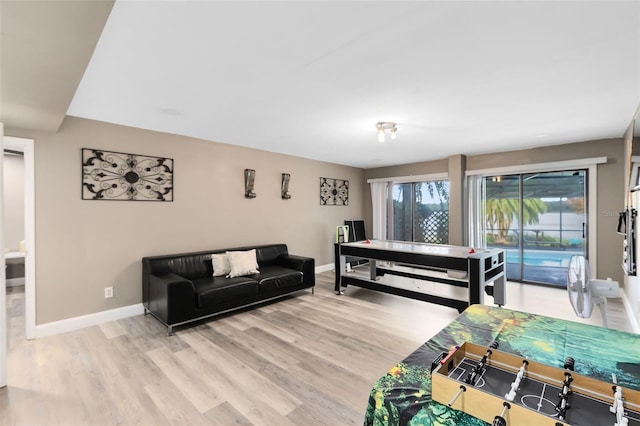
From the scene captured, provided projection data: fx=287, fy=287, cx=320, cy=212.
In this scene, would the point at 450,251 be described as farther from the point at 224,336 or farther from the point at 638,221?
the point at 224,336

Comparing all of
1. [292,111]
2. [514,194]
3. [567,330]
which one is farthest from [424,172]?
[567,330]

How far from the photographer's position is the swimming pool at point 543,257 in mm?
6344

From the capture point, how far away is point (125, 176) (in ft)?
11.7

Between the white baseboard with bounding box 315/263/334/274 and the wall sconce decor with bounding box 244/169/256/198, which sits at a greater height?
the wall sconce decor with bounding box 244/169/256/198

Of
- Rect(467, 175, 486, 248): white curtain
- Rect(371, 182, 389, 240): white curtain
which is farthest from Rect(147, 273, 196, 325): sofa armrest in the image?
Rect(467, 175, 486, 248): white curtain

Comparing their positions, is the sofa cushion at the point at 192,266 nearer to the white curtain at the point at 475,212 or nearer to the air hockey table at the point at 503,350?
the air hockey table at the point at 503,350

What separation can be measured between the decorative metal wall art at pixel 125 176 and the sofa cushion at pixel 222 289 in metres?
1.32

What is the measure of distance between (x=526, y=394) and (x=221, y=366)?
7.53 ft

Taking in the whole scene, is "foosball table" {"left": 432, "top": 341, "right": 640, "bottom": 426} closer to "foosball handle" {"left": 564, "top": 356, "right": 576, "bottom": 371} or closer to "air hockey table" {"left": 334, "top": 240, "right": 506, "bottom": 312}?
"foosball handle" {"left": 564, "top": 356, "right": 576, "bottom": 371}

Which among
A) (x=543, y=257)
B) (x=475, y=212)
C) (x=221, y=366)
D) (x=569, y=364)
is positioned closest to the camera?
(x=569, y=364)

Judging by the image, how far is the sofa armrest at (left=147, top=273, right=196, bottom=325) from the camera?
10.0 feet

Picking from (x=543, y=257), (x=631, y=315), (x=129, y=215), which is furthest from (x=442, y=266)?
(x=543, y=257)

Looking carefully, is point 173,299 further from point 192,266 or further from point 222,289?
point 192,266

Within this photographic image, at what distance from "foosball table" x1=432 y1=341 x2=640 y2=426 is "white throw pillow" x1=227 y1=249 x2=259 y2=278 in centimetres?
333
